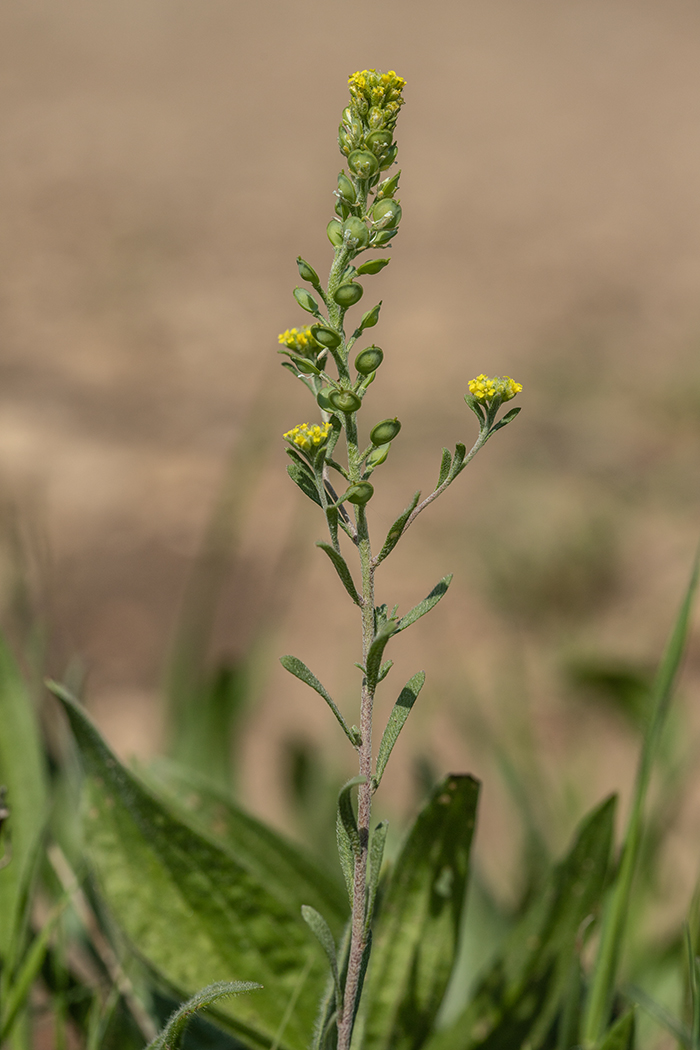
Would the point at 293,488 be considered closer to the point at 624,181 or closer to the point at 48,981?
the point at 48,981

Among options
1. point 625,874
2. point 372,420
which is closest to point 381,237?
point 625,874

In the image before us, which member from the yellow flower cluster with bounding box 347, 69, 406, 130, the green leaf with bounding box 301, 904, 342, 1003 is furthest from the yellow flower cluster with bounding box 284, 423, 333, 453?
the green leaf with bounding box 301, 904, 342, 1003

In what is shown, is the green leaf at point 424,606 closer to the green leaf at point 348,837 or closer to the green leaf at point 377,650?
the green leaf at point 377,650

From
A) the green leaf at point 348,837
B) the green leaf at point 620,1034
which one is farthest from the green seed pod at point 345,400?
the green leaf at point 620,1034

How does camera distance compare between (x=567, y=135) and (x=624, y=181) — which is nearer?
(x=624, y=181)

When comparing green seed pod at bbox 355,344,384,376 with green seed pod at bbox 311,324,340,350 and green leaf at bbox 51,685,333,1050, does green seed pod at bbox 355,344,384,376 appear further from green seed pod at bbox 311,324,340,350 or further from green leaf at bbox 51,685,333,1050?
green leaf at bbox 51,685,333,1050

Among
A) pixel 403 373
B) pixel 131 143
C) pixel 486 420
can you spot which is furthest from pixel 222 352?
pixel 486 420
